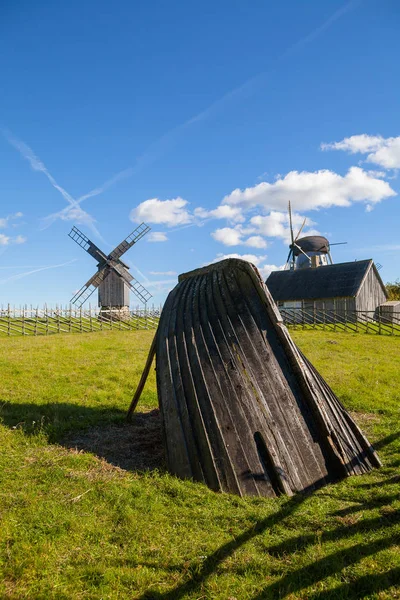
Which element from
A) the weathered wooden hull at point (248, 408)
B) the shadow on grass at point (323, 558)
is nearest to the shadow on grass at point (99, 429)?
the weathered wooden hull at point (248, 408)

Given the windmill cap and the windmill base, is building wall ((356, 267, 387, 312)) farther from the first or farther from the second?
the windmill base

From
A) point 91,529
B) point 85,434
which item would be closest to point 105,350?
point 85,434

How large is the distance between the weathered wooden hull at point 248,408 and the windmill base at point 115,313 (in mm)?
29903

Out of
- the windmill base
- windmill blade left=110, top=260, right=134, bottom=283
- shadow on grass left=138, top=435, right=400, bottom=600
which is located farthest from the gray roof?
shadow on grass left=138, top=435, right=400, bottom=600

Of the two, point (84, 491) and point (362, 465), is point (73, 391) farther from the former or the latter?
point (362, 465)

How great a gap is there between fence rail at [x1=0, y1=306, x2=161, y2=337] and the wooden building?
13.0 m

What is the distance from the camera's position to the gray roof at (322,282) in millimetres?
35688

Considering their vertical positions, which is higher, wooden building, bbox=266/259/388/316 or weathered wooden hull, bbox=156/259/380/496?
wooden building, bbox=266/259/388/316

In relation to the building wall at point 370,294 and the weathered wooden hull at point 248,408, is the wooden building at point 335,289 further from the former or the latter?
the weathered wooden hull at point 248,408

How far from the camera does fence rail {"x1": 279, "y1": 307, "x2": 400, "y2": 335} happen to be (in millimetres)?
29938

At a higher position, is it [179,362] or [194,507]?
[179,362]

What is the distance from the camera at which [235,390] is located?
6227 millimetres

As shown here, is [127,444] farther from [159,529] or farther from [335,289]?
[335,289]

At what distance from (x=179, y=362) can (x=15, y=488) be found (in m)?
2.97
